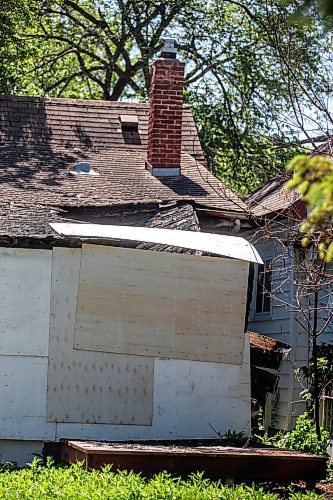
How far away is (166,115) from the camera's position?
685 inches

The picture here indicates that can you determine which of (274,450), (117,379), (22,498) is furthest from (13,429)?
(22,498)

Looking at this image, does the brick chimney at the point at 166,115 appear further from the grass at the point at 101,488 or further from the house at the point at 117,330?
the grass at the point at 101,488

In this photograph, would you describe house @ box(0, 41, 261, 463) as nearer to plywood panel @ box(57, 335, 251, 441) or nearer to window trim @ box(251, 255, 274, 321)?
plywood panel @ box(57, 335, 251, 441)

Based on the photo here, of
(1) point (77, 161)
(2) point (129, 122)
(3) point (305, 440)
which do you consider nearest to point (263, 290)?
(2) point (129, 122)

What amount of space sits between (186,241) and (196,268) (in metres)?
0.84

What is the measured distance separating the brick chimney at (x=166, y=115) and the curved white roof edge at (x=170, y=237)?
4.54 m

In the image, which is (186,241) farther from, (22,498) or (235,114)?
(235,114)

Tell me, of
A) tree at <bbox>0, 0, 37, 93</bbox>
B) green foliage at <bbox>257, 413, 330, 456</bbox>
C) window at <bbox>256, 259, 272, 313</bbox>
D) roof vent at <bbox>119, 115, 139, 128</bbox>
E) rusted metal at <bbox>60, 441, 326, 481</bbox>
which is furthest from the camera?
tree at <bbox>0, 0, 37, 93</bbox>

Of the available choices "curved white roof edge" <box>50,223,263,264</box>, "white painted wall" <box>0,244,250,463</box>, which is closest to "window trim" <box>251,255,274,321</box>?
"white painted wall" <box>0,244,250,463</box>

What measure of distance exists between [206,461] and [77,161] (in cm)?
788

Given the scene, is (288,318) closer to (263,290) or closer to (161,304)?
(263,290)

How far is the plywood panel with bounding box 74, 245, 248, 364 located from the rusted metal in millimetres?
1832

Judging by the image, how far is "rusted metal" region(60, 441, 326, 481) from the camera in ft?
34.2

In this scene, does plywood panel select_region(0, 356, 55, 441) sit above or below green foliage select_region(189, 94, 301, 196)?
below
